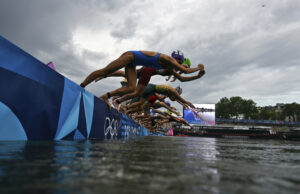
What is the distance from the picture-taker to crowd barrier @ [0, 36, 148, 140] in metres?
1.94

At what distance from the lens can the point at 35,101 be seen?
2268mm

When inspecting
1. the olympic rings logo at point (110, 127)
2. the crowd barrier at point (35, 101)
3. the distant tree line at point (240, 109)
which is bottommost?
the olympic rings logo at point (110, 127)

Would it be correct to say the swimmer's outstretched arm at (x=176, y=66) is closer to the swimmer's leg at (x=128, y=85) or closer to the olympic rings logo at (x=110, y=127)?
the swimmer's leg at (x=128, y=85)

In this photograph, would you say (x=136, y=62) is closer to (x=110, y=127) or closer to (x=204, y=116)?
(x=110, y=127)

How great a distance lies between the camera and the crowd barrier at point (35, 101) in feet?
6.36

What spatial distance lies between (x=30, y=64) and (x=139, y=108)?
23.2 feet

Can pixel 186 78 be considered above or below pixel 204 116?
above

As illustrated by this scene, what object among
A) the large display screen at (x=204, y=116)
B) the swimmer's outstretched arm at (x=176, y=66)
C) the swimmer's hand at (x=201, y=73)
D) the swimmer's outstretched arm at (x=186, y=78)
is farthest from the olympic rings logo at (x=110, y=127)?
the large display screen at (x=204, y=116)

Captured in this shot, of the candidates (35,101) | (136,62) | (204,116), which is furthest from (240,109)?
(35,101)

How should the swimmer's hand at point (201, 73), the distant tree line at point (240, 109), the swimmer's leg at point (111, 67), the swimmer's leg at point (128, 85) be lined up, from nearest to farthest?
the swimmer's leg at point (111, 67) < the swimmer's hand at point (201, 73) < the swimmer's leg at point (128, 85) < the distant tree line at point (240, 109)

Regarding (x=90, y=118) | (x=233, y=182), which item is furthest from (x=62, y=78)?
(x=233, y=182)

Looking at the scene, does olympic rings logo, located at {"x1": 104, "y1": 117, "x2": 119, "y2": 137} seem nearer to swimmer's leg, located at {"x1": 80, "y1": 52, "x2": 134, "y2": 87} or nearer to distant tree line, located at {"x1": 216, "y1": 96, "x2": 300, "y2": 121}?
swimmer's leg, located at {"x1": 80, "y1": 52, "x2": 134, "y2": 87}

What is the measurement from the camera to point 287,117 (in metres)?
70.6

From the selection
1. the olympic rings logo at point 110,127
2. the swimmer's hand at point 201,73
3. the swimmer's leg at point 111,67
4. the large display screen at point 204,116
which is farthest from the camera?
the large display screen at point 204,116
